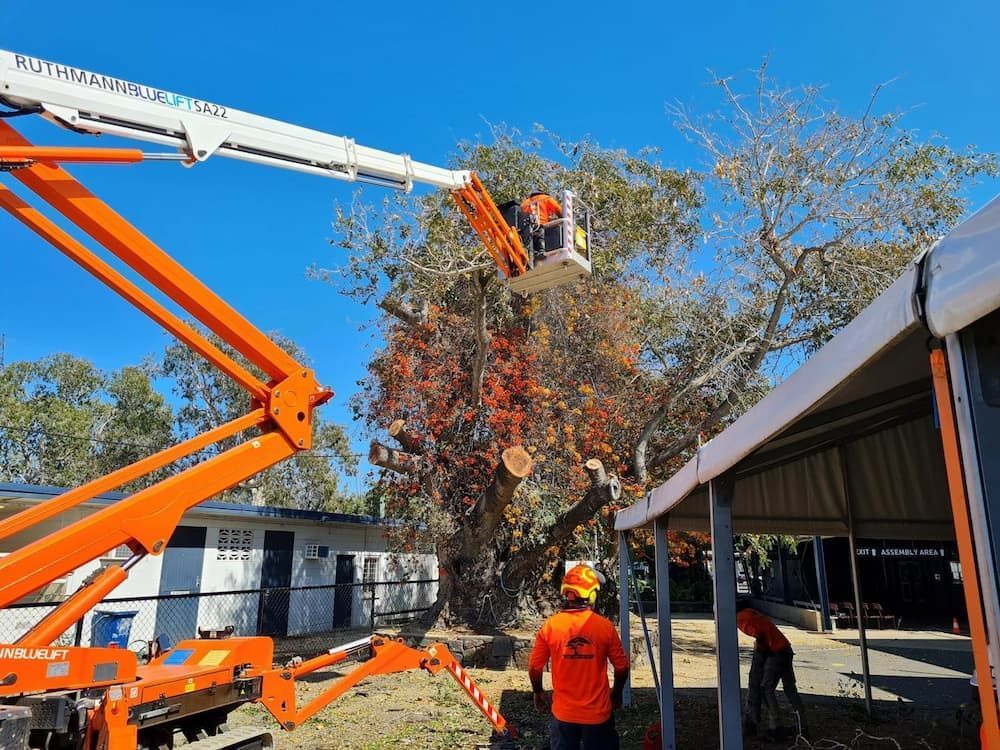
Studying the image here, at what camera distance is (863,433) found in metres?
6.95

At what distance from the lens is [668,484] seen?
6.50 m

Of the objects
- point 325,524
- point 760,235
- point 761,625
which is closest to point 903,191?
point 760,235

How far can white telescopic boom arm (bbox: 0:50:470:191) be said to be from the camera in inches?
207

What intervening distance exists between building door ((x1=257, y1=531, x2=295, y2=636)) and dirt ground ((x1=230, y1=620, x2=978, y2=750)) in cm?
667

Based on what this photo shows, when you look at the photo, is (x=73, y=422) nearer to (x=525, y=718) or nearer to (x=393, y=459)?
(x=393, y=459)

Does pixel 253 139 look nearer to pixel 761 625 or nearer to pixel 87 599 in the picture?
pixel 87 599

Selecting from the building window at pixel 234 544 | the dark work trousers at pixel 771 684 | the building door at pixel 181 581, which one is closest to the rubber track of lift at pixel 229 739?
the dark work trousers at pixel 771 684

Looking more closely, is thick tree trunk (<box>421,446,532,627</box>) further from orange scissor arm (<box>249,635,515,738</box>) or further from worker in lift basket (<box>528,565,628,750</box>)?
worker in lift basket (<box>528,565,628,750</box>)

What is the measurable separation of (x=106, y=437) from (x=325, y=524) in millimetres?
23818

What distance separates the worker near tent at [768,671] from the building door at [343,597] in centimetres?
1400

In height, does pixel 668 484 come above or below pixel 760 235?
below

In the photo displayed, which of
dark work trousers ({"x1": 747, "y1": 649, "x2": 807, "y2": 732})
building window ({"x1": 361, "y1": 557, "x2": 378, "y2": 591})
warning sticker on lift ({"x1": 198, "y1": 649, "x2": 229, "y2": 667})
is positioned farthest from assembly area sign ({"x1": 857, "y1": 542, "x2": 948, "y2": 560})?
warning sticker on lift ({"x1": 198, "y1": 649, "x2": 229, "y2": 667})

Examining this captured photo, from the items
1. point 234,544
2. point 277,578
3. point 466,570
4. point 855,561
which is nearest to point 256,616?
point 277,578

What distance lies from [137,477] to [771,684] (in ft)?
22.1
